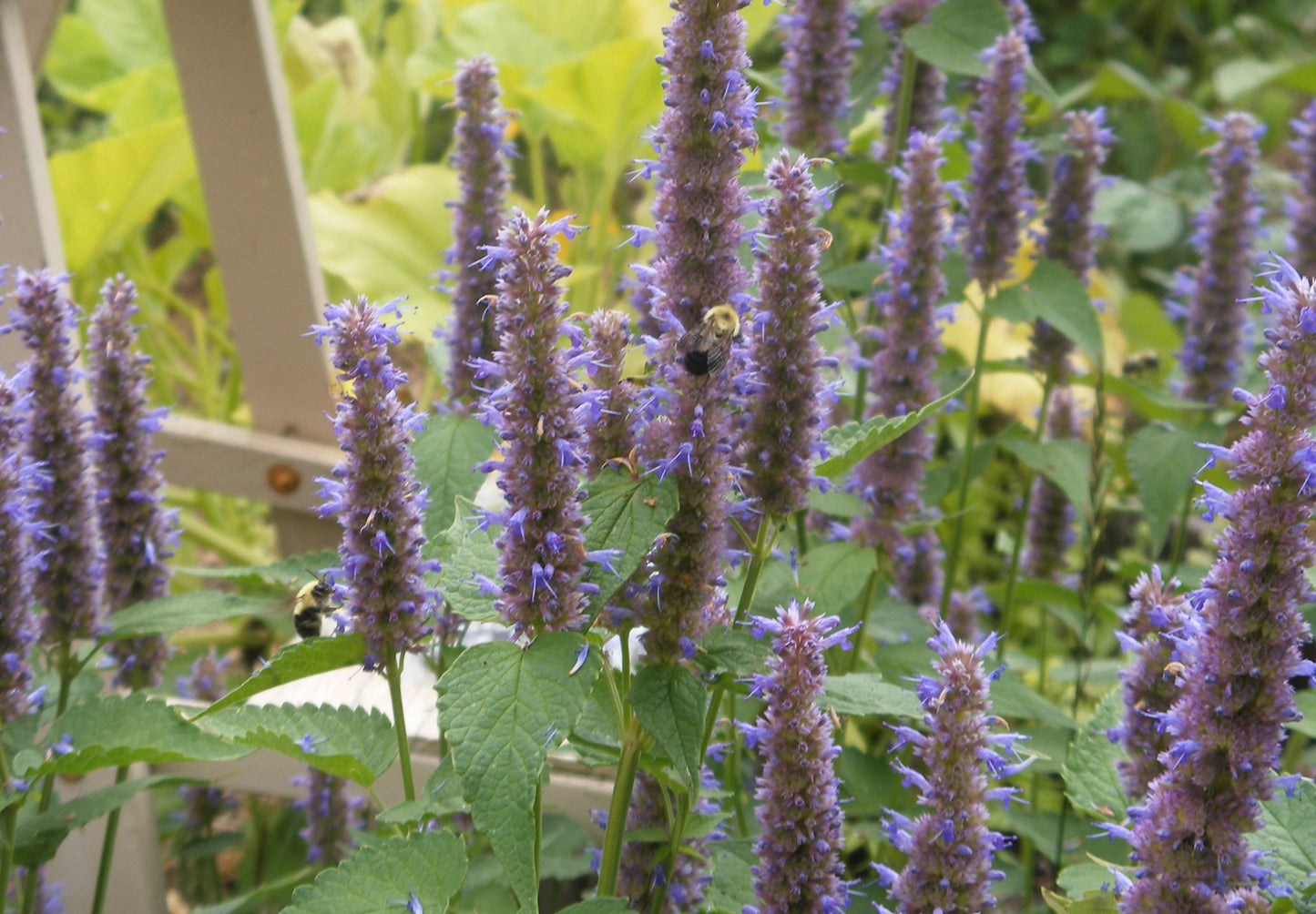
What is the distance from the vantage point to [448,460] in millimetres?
2178

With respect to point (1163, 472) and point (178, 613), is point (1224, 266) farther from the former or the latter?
point (178, 613)

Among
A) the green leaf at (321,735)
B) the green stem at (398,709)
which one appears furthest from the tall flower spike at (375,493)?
the green leaf at (321,735)

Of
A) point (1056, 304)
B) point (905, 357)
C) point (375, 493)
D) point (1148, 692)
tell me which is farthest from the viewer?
point (1056, 304)

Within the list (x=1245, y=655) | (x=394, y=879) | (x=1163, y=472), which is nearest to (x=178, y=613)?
(x=394, y=879)

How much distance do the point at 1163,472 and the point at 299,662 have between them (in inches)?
80.3

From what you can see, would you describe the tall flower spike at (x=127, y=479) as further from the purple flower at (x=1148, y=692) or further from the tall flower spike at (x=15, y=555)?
the purple flower at (x=1148, y=692)

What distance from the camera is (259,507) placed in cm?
546

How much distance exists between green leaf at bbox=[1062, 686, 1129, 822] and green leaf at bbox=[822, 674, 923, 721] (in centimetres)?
34

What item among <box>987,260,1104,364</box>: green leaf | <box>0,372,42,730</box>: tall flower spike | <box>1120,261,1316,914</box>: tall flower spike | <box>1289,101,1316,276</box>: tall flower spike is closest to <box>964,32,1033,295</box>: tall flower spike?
<box>987,260,1104,364</box>: green leaf

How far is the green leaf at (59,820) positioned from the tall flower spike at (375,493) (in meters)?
0.55

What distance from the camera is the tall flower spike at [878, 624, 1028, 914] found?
4.75 feet

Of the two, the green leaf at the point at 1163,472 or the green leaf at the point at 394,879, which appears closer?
the green leaf at the point at 394,879

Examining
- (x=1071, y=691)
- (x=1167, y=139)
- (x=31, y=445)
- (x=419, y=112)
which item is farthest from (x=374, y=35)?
(x=31, y=445)

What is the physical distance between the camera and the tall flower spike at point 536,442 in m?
1.41
